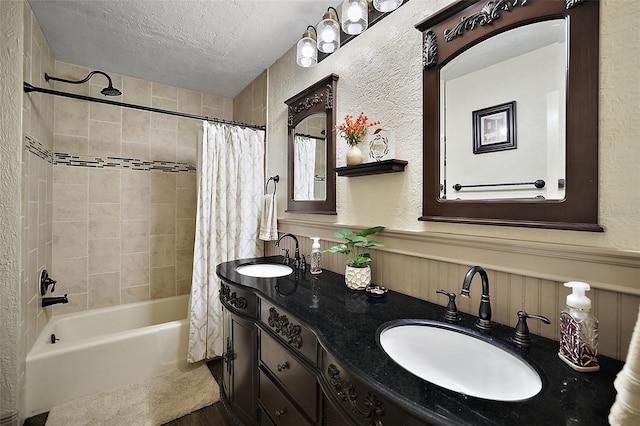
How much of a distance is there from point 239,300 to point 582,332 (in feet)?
4.49

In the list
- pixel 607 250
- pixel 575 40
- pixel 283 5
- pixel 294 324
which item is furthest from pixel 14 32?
pixel 607 250

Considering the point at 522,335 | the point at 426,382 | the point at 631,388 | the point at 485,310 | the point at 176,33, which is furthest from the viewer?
the point at 176,33

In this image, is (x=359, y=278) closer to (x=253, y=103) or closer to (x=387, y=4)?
(x=387, y=4)

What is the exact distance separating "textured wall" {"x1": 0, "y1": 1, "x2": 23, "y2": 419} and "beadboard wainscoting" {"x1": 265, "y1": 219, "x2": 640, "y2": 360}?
1956 millimetres

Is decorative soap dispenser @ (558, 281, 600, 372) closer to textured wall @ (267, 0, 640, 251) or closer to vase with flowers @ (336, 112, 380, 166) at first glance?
textured wall @ (267, 0, 640, 251)

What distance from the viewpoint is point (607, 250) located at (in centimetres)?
80

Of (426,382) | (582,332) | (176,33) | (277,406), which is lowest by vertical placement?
(277,406)

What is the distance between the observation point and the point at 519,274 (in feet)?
3.19

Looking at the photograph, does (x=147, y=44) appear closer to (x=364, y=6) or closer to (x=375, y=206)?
(x=364, y=6)

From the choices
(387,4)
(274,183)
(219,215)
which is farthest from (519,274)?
(219,215)

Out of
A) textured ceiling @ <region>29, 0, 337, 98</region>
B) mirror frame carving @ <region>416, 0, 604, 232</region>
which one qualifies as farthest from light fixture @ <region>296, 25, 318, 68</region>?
mirror frame carving @ <region>416, 0, 604, 232</region>

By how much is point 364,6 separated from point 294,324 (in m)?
1.46

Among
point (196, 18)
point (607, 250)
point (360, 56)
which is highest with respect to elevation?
point (196, 18)

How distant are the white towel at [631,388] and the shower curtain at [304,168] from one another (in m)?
1.68
